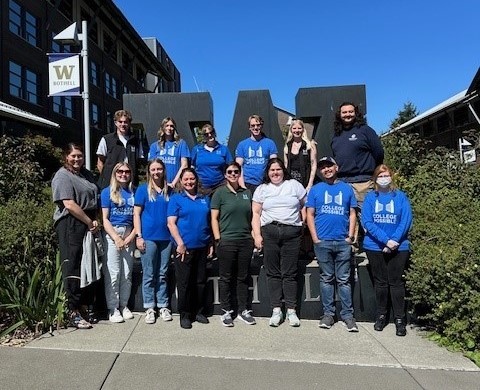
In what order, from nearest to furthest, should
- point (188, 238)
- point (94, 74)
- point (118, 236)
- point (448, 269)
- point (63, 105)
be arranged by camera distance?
point (448, 269)
point (188, 238)
point (118, 236)
point (63, 105)
point (94, 74)

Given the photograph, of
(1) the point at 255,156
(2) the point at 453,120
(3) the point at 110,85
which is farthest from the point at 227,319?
(3) the point at 110,85

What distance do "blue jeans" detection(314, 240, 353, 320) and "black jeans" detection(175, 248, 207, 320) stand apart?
49.0 inches

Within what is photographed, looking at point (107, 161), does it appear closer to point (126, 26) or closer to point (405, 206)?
point (405, 206)

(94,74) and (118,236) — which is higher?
(94,74)

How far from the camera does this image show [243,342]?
4645 millimetres

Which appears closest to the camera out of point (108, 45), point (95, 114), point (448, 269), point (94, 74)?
point (448, 269)

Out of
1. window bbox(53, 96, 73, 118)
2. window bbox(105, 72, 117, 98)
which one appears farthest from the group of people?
window bbox(105, 72, 117, 98)

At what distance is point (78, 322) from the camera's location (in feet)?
16.3

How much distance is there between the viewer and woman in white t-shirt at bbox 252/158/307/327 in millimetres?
5109

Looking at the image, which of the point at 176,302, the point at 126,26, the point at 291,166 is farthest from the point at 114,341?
the point at 126,26

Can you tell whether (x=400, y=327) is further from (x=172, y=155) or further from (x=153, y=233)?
(x=172, y=155)

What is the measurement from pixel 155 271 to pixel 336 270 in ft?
6.44

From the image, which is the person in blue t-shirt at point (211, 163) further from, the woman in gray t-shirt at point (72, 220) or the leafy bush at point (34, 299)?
the leafy bush at point (34, 299)

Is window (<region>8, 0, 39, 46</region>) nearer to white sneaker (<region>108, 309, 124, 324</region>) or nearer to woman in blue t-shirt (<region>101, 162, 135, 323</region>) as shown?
woman in blue t-shirt (<region>101, 162, 135, 323</region>)
